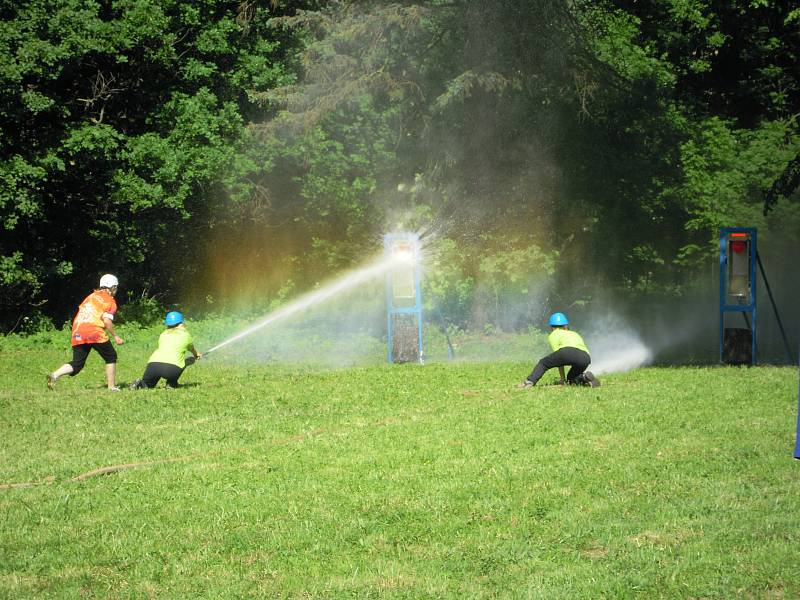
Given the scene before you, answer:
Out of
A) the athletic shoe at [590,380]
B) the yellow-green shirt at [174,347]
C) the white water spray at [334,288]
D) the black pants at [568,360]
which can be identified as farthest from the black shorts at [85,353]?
the white water spray at [334,288]

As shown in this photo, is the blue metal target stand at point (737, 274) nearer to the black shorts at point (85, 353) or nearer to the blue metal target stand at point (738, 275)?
the blue metal target stand at point (738, 275)

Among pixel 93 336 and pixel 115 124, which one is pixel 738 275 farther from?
pixel 115 124

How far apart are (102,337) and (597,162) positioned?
1690 cm

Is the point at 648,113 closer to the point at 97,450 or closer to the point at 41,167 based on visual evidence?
the point at 41,167

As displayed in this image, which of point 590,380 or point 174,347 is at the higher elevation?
point 174,347

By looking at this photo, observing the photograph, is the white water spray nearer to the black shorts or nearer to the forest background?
the forest background

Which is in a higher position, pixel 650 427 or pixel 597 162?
pixel 597 162

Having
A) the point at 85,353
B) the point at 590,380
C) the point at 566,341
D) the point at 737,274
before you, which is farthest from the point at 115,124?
the point at 590,380

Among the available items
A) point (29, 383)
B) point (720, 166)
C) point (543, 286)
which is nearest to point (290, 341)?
point (543, 286)

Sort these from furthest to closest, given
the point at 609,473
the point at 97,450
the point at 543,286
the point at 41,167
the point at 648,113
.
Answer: the point at 543,286 < the point at 648,113 < the point at 41,167 < the point at 97,450 < the point at 609,473

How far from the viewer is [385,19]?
28.2m

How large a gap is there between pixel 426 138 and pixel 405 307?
7.91m

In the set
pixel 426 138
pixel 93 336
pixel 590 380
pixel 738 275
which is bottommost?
pixel 590 380

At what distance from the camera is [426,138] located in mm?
29125
